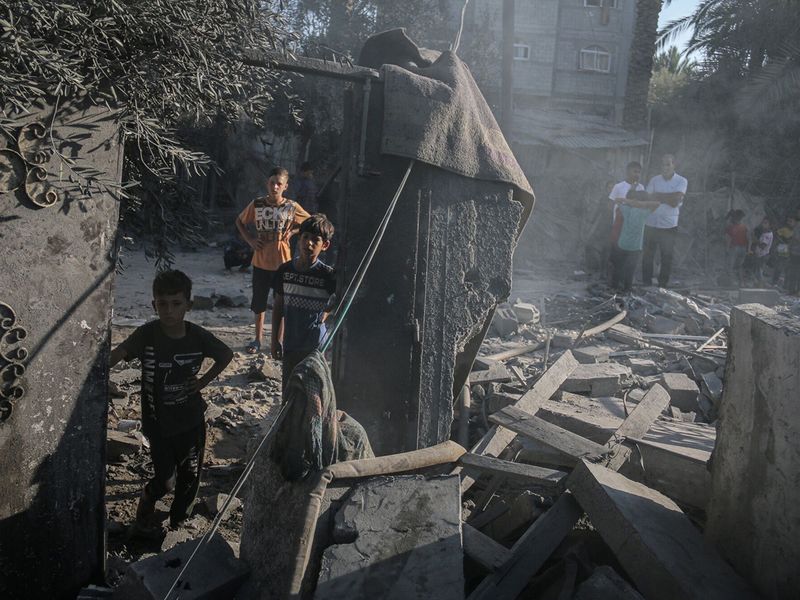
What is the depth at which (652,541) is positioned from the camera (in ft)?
9.93

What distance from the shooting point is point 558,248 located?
19141 mm

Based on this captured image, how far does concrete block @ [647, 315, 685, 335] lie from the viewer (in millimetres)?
9391

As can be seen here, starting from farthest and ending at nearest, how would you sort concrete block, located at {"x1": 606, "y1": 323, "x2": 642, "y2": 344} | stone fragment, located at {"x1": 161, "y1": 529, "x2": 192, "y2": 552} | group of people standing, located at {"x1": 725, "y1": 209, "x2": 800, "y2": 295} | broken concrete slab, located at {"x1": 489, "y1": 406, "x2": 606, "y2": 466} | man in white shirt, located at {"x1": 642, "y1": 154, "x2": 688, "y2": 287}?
group of people standing, located at {"x1": 725, "y1": 209, "x2": 800, "y2": 295} < man in white shirt, located at {"x1": 642, "y1": 154, "x2": 688, "y2": 287} < concrete block, located at {"x1": 606, "y1": 323, "x2": 642, "y2": 344} < broken concrete slab, located at {"x1": 489, "y1": 406, "x2": 606, "y2": 466} < stone fragment, located at {"x1": 161, "y1": 529, "x2": 192, "y2": 552}

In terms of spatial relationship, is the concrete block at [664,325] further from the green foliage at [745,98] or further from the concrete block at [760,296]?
the green foliage at [745,98]

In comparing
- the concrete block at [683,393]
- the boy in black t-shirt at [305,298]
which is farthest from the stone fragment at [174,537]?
the concrete block at [683,393]

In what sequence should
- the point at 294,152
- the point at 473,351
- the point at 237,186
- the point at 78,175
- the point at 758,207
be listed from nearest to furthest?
1. the point at 78,175
2. the point at 473,351
3. the point at 294,152
4. the point at 237,186
5. the point at 758,207

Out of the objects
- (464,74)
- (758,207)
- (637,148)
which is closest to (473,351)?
(464,74)

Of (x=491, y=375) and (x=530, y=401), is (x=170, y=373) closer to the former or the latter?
(x=530, y=401)

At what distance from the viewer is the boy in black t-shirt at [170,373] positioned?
3.88 m

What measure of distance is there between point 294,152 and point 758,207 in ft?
43.3

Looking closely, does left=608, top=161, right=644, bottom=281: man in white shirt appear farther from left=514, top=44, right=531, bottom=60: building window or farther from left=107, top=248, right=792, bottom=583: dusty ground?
left=514, top=44, right=531, bottom=60: building window

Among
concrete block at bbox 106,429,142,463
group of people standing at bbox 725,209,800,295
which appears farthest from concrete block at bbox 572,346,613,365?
group of people standing at bbox 725,209,800,295

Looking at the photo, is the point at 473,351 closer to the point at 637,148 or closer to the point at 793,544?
the point at 793,544

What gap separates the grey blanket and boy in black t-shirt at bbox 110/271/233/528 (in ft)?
5.17
